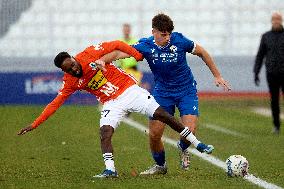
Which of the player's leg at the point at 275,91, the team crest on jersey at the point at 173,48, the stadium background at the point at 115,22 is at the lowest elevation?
the stadium background at the point at 115,22

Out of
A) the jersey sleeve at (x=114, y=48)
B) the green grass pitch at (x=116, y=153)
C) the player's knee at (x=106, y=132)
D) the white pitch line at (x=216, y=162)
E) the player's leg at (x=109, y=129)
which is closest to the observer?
the white pitch line at (x=216, y=162)

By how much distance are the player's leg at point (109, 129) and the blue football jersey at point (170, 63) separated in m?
0.71

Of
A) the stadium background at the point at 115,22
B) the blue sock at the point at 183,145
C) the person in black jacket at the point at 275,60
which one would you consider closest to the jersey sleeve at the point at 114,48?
the blue sock at the point at 183,145

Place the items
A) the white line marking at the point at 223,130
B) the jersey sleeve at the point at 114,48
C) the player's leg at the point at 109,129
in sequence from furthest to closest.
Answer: the white line marking at the point at 223,130
the jersey sleeve at the point at 114,48
the player's leg at the point at 109,129

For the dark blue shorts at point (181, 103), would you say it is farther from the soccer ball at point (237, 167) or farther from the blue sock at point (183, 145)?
the soccer ball at point (237, 167)

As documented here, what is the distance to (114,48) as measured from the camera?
35.9ft

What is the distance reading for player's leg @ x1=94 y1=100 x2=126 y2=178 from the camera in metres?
10.7

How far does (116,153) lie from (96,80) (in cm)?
328

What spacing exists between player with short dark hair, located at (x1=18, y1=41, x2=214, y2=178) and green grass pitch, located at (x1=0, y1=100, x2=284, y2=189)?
599 millimetres

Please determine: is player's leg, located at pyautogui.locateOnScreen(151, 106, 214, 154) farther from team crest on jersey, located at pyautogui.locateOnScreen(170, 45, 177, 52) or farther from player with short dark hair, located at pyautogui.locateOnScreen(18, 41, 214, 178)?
team crest on jersey, located at pyautogui.locateOnScreen(170, 45, 177, 52)

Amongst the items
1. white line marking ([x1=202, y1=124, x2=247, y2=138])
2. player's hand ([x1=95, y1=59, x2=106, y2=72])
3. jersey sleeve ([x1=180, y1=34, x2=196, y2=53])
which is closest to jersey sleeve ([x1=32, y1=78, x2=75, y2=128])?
player's hand ([x1=95, y1=59, x2=106, y2=72])

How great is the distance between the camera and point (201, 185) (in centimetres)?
996

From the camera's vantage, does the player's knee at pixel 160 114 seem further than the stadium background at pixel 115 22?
No

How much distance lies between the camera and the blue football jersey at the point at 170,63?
1118 cm
